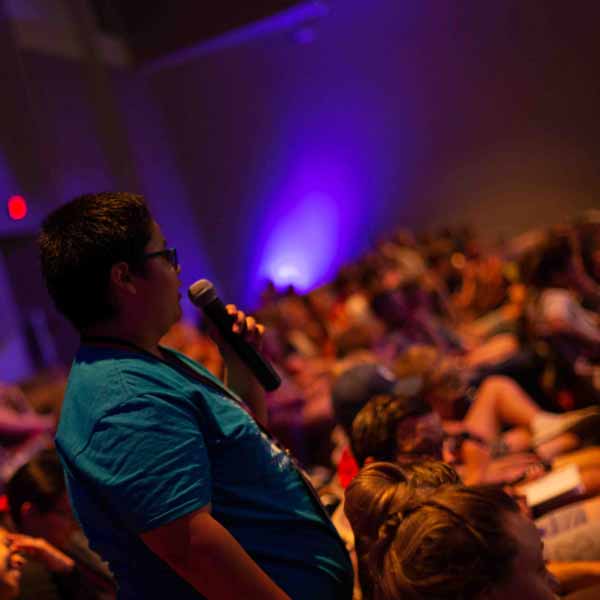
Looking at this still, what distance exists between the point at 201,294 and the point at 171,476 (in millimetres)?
409

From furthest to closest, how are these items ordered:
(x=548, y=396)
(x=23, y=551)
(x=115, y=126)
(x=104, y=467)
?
(x=115, y=126)
(x=548, y=396)
(x=23, y=551)
(x=104, y=467)

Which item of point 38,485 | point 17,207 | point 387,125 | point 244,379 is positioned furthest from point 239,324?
point 387,125

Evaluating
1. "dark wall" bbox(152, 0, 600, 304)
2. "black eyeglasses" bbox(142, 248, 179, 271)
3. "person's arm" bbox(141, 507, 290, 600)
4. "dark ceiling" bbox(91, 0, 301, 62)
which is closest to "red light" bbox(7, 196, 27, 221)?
"black eyeglasses" bbox(142, 248, 179, 271)

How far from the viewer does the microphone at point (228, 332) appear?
137 centimetres

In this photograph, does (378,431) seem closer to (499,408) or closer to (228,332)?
(228,332)

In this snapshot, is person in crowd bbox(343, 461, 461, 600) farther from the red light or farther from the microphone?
the red light

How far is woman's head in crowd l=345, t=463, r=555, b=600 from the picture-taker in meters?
0.99

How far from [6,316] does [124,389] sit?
533cm

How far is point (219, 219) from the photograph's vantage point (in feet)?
37.3

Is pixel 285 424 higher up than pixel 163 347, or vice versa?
pixel 163 347

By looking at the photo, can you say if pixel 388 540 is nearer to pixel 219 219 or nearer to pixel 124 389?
pixel 124 389

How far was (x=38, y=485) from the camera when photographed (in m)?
1.96

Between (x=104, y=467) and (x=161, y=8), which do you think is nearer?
(x=104, y=467)

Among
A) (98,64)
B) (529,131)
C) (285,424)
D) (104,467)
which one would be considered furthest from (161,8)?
(104,467)
